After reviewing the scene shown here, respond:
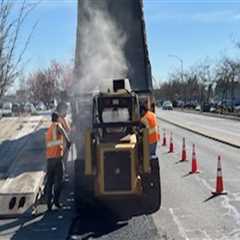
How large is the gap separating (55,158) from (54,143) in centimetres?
31

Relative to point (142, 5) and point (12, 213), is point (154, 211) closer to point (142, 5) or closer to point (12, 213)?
point (12, 213)

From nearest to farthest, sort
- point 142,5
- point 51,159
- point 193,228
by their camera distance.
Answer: point 193,228
point 51,159
point 142,5

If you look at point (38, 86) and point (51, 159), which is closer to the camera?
point (51, 159)

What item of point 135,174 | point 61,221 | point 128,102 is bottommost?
point 61,221

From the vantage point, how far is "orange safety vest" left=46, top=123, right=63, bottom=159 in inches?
553

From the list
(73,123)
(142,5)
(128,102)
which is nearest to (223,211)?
(128,102)

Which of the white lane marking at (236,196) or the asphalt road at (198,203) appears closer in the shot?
the asphalt road at (198,203)

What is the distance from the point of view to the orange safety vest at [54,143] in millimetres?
14055

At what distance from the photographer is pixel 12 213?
13180mm

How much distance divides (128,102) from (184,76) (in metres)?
130

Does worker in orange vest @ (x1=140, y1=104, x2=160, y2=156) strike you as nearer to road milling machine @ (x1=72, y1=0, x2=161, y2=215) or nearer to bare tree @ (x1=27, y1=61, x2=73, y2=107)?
road milling machine @ (x1=72, y1=0, x2=161, y2=215)

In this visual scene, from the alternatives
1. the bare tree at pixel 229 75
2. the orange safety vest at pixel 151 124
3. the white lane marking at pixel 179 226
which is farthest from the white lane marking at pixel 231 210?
the bare tree at pixel 229 75

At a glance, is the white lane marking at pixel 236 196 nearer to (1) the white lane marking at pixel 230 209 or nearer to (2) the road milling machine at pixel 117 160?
(1) the white lane marking at pixel 230 209

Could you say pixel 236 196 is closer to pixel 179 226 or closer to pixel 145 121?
pixel 145 121
